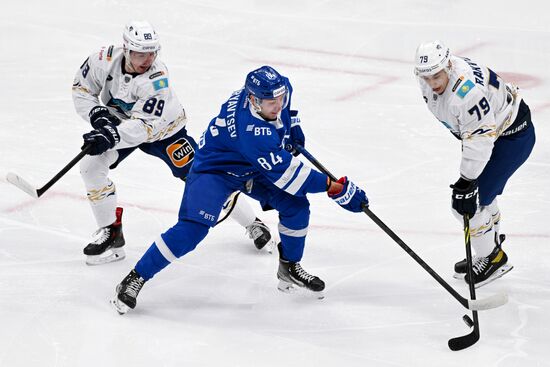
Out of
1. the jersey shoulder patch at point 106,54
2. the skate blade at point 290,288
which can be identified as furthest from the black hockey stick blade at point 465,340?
the jersey shoulder patch at point 106,54

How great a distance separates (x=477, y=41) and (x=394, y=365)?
177 inches

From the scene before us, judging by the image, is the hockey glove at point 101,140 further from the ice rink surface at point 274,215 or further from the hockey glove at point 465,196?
the hockey glove at point 465,196

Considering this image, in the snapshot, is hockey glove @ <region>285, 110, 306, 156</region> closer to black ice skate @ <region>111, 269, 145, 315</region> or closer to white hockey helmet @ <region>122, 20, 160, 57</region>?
white hockey helmet @ <region>122, 20, 160, 57</region>

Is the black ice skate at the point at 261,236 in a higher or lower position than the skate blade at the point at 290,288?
lower

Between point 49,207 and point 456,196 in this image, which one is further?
point 49,207

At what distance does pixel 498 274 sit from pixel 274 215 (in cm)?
131

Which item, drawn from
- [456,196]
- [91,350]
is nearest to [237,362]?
[91,350]

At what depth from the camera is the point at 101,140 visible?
4.01 metres

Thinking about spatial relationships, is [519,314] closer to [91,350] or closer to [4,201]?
[91,350]

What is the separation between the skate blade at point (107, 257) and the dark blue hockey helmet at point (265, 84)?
4.01 ft

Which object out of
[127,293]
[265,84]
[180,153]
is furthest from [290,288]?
[265,84]

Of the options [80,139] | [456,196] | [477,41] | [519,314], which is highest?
[456,196]

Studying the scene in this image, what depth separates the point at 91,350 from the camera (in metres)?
3.49

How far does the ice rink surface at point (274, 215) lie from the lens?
3.59 meters
